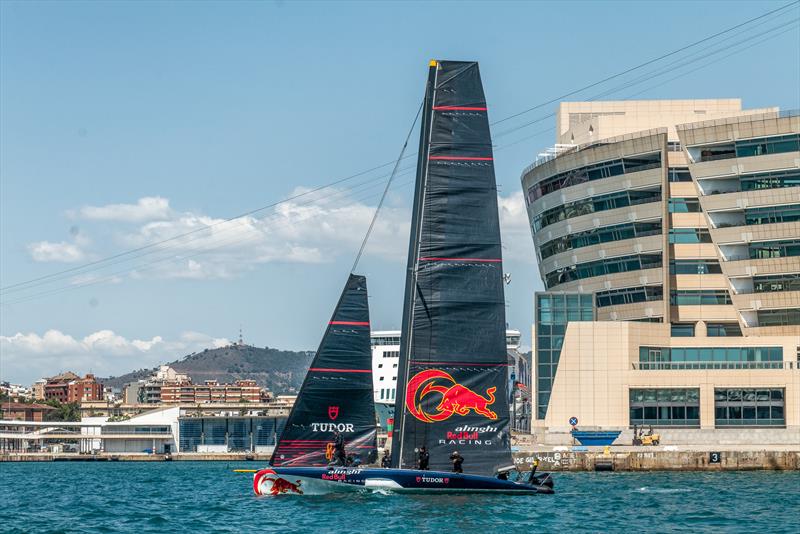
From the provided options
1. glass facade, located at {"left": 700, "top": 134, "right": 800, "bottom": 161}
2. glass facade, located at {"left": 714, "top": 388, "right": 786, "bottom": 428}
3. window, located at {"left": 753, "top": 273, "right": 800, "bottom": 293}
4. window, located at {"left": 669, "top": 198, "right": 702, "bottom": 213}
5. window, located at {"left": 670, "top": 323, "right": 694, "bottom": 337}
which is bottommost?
glass facade, located at {"left": 714, "top": 388, "right": 786, "bottom": 428}

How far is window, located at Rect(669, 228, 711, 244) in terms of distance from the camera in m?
108

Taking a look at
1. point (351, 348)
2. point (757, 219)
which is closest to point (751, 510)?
point (351, 348)

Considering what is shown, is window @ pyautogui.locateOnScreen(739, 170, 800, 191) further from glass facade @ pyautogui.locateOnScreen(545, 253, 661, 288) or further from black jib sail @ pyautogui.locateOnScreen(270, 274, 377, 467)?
black jib sail @ pyautogui.locateOnScreen(270, 274, 377, 467)

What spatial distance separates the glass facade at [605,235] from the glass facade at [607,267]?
170 cm

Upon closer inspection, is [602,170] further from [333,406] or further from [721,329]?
[333,406]

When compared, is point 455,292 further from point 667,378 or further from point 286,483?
point 667,378

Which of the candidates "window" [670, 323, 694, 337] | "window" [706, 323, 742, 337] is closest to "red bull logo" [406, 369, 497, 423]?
"window" [670, 323, 694, 337]

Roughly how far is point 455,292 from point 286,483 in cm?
1006

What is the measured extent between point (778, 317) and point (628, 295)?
12552 mm

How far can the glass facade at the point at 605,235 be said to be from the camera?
352 feet

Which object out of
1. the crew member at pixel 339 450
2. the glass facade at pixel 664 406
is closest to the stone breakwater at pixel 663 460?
the glass facade at pixel 664 406

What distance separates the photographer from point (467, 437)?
48594 mm

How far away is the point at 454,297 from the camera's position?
4784 centimetres

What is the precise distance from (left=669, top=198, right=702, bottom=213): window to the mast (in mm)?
62926
